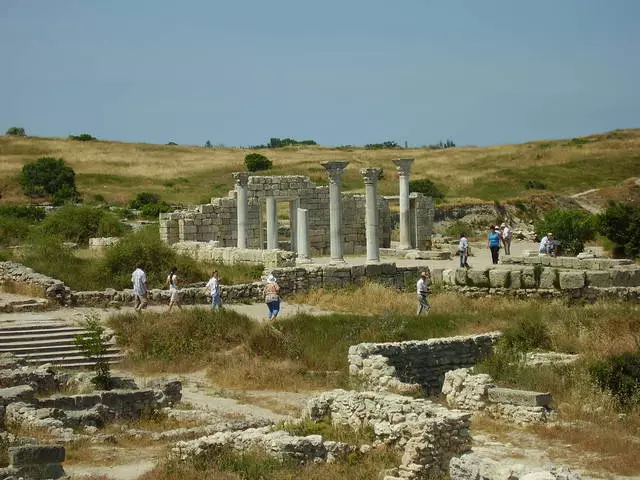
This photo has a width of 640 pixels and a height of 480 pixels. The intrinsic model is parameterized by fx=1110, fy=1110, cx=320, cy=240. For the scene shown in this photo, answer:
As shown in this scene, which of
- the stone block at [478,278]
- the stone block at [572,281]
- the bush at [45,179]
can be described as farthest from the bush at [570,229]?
the bush at [45,179]

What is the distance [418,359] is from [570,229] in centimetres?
2609

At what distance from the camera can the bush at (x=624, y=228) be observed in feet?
129

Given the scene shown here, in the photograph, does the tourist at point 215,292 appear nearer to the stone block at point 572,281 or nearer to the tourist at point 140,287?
the tourist at point 140,287

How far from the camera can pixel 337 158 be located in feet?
279

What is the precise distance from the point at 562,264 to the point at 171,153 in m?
69.8

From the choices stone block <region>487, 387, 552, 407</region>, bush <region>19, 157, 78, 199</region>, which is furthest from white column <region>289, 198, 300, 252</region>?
bush <region>19, 157, 78, 199</region>

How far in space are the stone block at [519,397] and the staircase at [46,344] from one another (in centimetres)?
760

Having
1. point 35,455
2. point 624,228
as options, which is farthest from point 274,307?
point 624,228

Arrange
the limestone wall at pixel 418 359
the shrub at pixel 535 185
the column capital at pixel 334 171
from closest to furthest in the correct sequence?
the limestone wall at pixel 418 359 < the column capital at pixel 334 171 < the shrub at pixel 535 185

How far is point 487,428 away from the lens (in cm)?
1450

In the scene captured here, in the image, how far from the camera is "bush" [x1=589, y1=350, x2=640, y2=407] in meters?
15.8

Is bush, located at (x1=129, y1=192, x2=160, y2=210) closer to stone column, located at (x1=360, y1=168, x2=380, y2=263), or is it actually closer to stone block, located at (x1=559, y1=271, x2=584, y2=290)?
stone column, located at (x1=360, y1=168, x2=380, y2=263)

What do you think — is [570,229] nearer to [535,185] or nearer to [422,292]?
[422,292]

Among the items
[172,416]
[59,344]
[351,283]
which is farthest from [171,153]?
[172,416]
